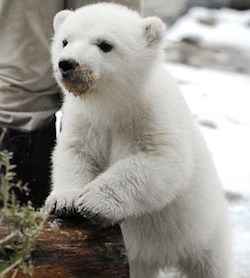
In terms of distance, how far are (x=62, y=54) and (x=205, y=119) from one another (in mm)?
3992

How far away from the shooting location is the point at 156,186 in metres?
3.03

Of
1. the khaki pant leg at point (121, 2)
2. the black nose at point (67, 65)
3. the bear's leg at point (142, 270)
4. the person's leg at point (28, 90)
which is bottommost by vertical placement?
the bear's leg at point (142, 270)

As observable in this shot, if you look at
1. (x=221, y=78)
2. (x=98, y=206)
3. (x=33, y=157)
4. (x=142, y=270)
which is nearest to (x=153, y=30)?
(x=98, y=206)

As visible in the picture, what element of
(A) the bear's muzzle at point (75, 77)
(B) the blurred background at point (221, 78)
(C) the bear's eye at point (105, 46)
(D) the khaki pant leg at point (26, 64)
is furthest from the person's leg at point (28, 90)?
(A) the bear's muzzle at point (75, 77)

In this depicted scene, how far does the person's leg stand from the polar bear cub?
0.68m

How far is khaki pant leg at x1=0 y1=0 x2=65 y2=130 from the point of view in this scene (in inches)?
158

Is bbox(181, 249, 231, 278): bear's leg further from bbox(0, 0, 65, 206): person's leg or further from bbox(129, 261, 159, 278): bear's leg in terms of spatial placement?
bbox(0, 0, 65, 206): person's leg

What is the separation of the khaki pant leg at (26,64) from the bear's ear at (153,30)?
90 cm

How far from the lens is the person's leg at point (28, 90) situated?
4.02 metres

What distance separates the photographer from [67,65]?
2.83 meters

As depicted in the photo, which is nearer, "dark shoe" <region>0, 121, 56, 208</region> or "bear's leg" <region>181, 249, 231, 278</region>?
"bear's leg" <region>181, 249, 231, 278</region>

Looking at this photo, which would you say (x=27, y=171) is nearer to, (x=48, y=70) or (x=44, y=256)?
(x=48, y=70)

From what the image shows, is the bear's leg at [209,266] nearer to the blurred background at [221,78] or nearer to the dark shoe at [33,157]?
the blurred background at [221,78]

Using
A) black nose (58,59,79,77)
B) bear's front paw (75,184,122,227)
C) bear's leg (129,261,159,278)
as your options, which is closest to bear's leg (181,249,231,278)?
bear's leg (129,261,159,278)
